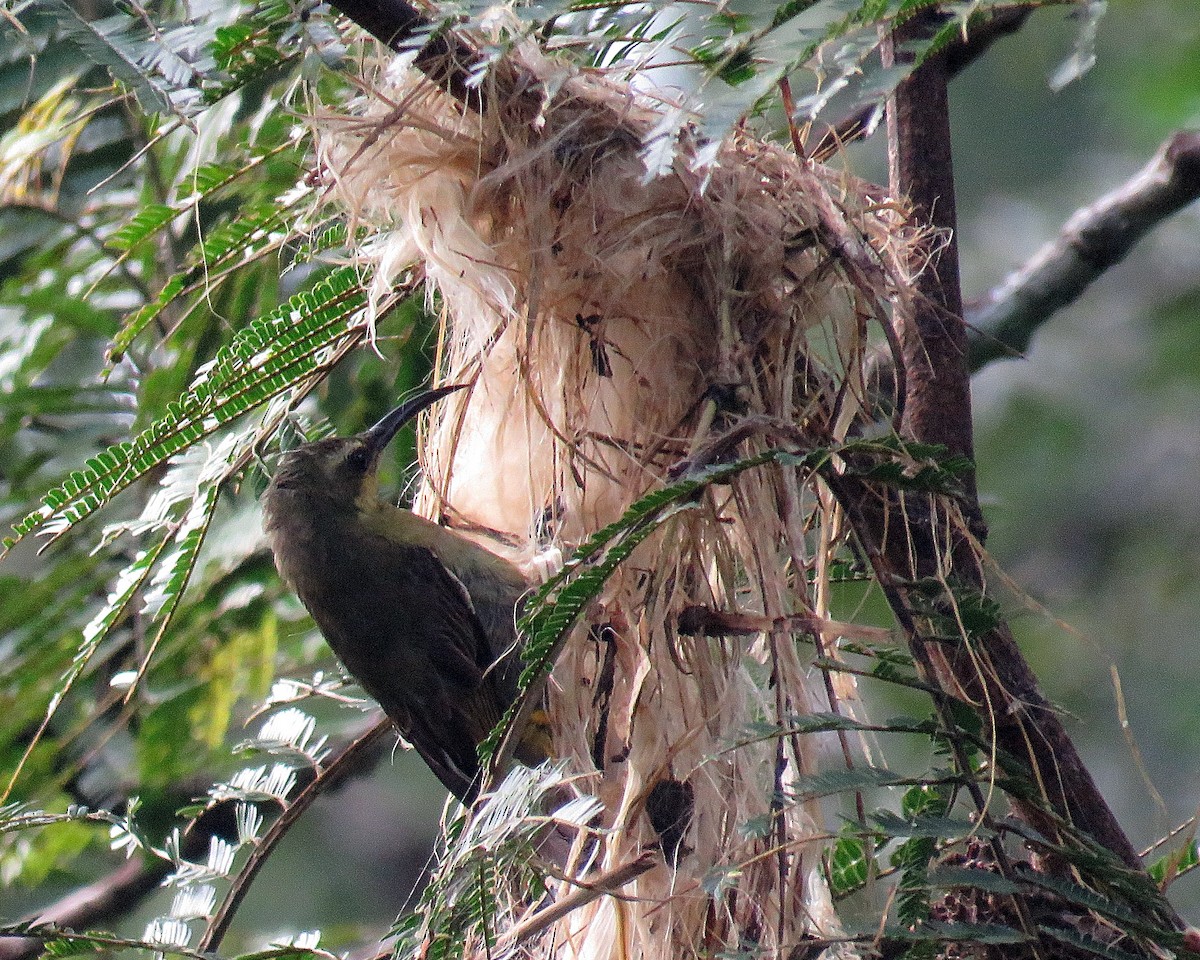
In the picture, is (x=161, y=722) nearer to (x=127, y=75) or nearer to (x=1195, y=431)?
(x=127, y=75)

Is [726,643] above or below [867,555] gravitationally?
below

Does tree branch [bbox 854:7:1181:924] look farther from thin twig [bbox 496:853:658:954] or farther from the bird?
the bird

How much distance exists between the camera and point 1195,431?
7586 millimetres

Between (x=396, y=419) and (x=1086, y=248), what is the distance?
2.17 meters

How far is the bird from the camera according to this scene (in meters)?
3.35

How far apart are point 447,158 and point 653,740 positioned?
3.74 feet

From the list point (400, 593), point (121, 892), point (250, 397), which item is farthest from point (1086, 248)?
point (121, 892)

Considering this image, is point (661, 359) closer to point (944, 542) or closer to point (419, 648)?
point (944, 542)

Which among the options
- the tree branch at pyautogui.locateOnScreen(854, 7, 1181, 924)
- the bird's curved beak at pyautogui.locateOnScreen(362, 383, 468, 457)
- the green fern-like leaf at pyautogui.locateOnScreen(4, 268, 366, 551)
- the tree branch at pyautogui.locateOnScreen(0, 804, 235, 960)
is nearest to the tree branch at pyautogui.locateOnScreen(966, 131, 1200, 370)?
the tree branch at pyautogui.locateOnScreen(854, 7, 1181, 924)

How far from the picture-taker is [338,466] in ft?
11.8

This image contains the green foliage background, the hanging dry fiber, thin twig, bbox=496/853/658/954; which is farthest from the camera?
the green foliage background

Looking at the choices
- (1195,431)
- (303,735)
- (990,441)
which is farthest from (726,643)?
(1195,431)

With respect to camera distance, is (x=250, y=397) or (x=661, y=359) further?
(x=250, y=397)

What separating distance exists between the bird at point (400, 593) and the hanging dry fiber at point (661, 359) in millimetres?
574
